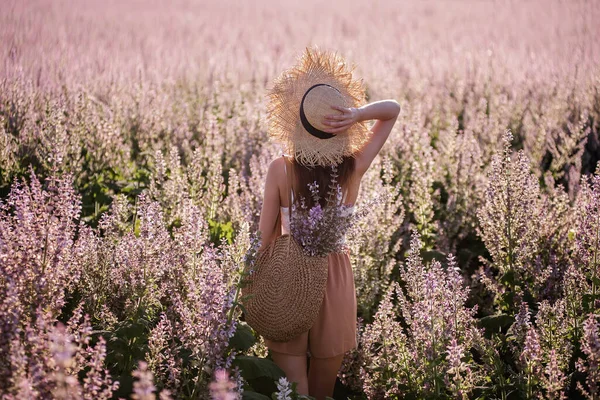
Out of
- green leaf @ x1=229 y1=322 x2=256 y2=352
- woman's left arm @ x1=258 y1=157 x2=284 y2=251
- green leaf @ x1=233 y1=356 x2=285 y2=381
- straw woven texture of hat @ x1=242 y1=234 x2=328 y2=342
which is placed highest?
woman's left arm @ x1=258 y1=157 x2=284 y2=251

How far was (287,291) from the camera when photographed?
3.22 metres

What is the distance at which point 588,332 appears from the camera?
2.67 m

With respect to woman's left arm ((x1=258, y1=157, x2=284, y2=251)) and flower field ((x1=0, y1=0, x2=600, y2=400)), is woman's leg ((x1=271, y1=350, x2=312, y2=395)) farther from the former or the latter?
woman's left arm ((x1=258, y1=157, x2=284, y2=251))

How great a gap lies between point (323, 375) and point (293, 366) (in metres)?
0.19

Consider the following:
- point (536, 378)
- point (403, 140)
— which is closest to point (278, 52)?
point (403, 140)

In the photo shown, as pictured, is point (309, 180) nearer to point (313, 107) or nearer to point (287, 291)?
point (313, 107)

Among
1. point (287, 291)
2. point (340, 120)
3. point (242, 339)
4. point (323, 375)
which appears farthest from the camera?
point (323, 375)

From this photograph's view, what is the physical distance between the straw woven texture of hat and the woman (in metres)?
0.10

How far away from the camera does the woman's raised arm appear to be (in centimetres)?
334

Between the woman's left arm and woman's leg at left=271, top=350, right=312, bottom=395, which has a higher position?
the woman's left arm

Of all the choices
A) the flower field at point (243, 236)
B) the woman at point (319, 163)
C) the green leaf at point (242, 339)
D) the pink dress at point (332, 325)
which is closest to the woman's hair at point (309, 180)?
the woman at point (319, 163)

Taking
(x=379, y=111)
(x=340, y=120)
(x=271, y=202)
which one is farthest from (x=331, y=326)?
(x=379, y=111)

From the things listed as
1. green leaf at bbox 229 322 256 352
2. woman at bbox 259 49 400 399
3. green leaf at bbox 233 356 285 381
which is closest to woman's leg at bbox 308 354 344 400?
woman at bbox 259 49 400 399

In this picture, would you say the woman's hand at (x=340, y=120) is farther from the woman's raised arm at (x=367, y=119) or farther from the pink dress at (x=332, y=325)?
the pink dress at (x=332, y=325)
